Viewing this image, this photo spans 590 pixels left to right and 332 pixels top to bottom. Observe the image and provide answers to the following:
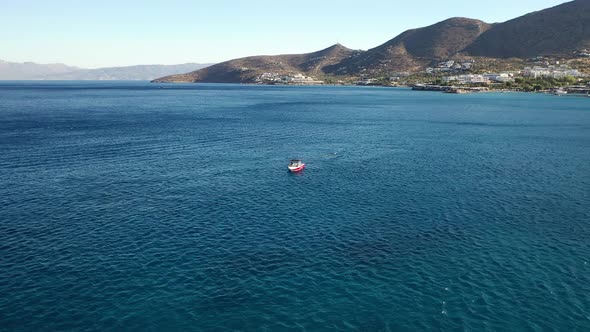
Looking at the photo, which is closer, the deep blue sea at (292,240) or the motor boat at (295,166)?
the deep blue sea at (292,240)

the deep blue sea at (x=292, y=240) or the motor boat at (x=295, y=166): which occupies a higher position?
the motor boat at (x=295, y=166)

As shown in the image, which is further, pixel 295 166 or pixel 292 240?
pixel 295 166

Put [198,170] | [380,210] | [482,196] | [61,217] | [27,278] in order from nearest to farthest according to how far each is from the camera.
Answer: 1. [27,278]
2. [61,217]
3. [380,210]
4. [482,196]
5. [198,170]

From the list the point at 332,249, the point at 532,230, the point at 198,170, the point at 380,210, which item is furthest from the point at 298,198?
the point at 532,230

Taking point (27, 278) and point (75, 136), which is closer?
point (27, 278)

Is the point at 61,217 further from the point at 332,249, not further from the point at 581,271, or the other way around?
the point at 581,271

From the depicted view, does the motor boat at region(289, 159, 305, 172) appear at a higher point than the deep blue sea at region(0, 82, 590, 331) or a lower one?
higher

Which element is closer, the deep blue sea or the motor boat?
the deep blue sea

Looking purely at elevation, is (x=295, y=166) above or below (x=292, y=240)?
above
